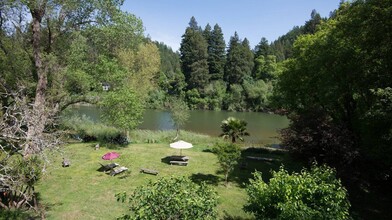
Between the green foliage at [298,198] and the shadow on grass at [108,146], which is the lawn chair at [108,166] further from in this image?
the green foliage at [298,198]

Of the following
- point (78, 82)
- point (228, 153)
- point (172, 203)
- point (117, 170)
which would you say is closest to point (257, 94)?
point (78, 82)

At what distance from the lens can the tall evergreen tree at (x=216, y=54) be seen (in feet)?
252

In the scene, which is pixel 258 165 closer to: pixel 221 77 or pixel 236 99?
pixel 236 99

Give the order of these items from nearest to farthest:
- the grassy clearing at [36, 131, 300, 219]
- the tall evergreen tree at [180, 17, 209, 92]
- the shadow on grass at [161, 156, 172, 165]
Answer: the grassy clearing at [36, 131, 300, 219] → the shadow on grass at [161, 156, 172, 165] → the tall evergreen tree at [180, 17, 209, 92]

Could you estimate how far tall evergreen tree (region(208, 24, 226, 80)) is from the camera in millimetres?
76750

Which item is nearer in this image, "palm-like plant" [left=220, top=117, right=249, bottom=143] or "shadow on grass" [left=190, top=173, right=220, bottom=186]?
"shadow on grass" [left=190, top=173, right=220, bottom=186]

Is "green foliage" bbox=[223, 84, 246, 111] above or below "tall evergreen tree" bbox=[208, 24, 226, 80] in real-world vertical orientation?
below

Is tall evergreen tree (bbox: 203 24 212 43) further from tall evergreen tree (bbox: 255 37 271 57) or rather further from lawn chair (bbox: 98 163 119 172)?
lawn chair (bbox: 98 163 119 172)

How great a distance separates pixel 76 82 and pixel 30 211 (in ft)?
37.0

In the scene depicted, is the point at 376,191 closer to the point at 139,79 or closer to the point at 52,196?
the point at 52,196

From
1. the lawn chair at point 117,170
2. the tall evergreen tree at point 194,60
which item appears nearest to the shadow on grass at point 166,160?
the lawn chair at point 117,170

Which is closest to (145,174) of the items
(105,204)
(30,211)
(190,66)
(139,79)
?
(105,204)

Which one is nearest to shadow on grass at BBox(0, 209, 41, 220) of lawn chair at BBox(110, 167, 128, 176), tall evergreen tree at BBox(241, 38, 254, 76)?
lawn chair at BBox(110, 167, 128, 176)

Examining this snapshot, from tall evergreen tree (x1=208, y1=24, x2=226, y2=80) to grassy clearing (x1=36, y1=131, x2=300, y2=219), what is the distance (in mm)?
54911
